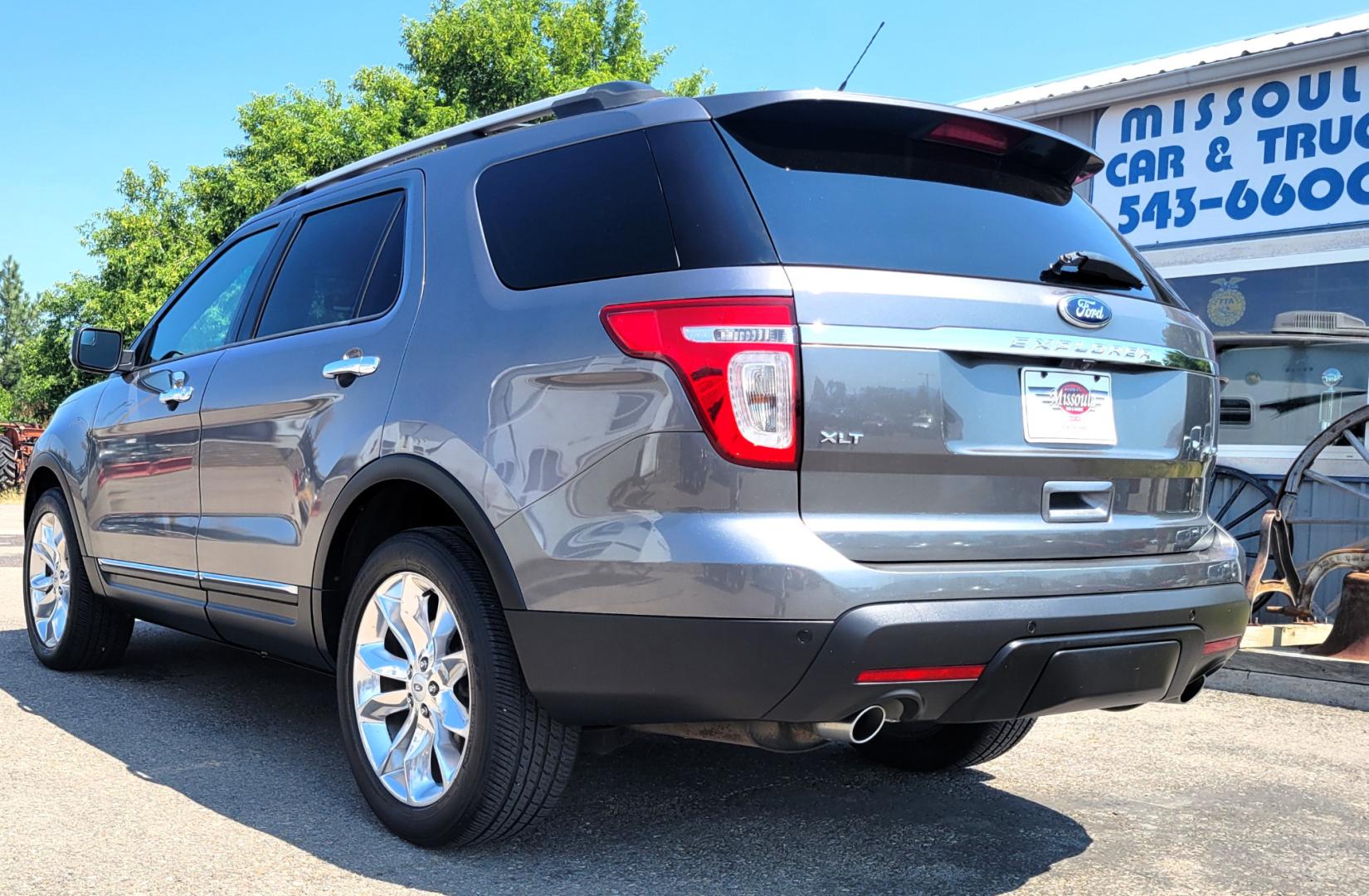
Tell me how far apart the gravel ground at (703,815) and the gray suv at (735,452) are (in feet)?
0.90

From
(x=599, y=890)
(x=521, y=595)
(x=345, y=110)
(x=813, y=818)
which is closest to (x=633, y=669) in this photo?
(x=521, y=595)

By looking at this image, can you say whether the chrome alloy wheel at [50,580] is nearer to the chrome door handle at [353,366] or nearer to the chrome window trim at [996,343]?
the chrome door handle at [353,366]

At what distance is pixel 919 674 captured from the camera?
2.70 metres

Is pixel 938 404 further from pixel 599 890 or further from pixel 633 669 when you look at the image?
pixel 599 890

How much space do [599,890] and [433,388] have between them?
1333mm

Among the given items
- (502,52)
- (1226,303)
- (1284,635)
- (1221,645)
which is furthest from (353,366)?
(502,52)

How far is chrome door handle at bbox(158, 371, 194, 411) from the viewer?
464 cm

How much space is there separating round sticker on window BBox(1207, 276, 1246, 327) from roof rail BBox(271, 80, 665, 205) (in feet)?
22.1

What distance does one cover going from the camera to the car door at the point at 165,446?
458 cm

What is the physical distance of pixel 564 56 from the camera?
97.6 feet

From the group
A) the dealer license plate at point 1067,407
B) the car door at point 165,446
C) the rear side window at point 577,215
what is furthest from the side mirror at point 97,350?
the dealer license plate at point 1067,407

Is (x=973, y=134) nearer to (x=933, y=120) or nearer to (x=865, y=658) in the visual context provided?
(x=933, y=120)

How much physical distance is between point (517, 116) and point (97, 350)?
8.39 feet

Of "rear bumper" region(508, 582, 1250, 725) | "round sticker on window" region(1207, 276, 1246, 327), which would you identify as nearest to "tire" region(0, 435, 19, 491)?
"round sticker on window" region(1207, 276, 1246, 327)
